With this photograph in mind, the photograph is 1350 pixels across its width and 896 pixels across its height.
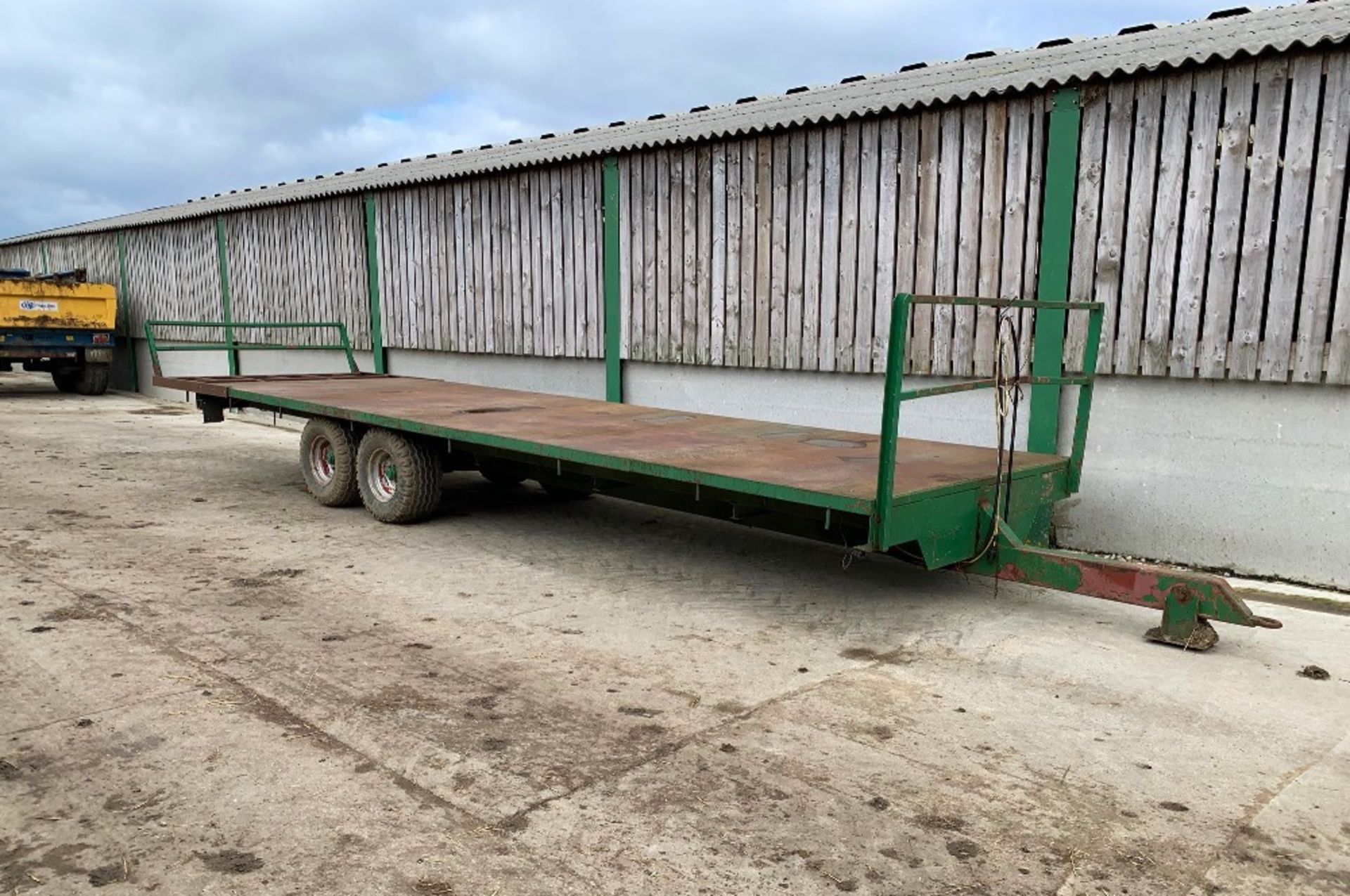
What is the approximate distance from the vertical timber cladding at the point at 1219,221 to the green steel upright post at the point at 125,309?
1891 centimetres

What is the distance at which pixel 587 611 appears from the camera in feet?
17.2

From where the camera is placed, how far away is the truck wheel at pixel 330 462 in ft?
25.3

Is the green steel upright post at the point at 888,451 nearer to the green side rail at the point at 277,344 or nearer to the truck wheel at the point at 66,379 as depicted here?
the green side rail at the point at 277,344

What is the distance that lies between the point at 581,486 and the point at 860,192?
3.39 m

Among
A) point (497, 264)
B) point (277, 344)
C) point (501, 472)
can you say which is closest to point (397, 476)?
point (501, 472)

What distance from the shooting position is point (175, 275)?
58.0 feet

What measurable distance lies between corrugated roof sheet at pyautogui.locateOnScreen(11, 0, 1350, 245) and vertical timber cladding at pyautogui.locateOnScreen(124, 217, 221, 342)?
5391mm

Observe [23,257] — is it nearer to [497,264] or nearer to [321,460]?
[497,264]

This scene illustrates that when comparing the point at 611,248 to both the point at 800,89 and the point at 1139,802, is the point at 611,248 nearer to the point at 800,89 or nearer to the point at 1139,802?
the point at 800,89

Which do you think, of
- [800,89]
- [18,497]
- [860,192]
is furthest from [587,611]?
[800,89]

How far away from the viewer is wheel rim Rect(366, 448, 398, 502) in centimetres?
743

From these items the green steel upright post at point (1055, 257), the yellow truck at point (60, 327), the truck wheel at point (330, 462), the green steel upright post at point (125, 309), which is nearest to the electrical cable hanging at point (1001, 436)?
the green steel upright post at point (1055, 257)

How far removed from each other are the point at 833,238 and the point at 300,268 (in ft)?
31.6

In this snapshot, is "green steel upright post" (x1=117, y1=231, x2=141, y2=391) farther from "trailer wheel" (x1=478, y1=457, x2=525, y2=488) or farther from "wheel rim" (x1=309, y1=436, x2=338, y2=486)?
"trailer wheel" (x1=478, y1=457, x2=525, y2=488)
